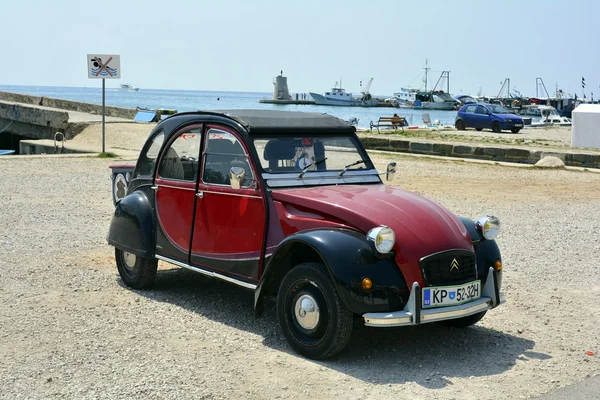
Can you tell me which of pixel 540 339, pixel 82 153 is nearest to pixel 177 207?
pixel 540 339

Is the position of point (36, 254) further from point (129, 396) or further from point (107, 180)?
point (107, 180)

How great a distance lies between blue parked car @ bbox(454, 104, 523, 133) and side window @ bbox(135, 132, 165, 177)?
101ft

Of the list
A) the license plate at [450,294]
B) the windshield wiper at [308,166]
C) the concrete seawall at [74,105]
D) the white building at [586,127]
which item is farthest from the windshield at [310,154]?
the concrete seawall at [74,105]

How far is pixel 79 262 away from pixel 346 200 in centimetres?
395

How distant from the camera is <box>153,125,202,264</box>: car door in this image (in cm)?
712

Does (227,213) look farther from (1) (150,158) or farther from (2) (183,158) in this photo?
(1) (150,158)

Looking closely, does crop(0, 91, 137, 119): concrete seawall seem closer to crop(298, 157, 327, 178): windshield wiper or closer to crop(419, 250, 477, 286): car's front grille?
crop(298, 157, 327, 178): windshield wiper

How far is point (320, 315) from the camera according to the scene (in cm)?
574

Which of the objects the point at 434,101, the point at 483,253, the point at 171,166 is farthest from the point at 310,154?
the point at 434,101

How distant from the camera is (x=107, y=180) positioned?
652 inches

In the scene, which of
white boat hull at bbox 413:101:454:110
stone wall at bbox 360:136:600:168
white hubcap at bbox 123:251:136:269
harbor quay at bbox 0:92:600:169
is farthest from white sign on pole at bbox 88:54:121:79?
white boat hull at bbox 413:101:454:110

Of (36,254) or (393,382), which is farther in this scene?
(36,254)

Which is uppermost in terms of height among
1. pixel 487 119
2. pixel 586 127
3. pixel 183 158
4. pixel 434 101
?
pixel 434 101

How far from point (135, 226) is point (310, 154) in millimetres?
1834
